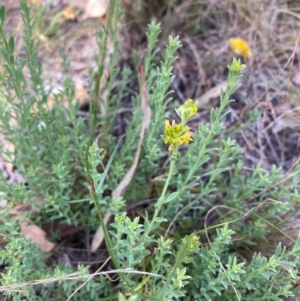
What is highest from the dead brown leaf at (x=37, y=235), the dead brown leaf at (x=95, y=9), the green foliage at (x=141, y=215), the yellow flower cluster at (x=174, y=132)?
the yellow flower cluster at (x=174, y=132)

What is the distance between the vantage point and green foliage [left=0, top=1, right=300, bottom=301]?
1.14 meters

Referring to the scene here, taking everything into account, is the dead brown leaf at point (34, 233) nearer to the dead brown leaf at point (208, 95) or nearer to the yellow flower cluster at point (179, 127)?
the yellow flower cluster at point (179, 127)

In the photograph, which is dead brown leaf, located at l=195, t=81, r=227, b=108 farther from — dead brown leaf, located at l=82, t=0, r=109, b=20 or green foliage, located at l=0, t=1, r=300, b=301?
dead brown leaf, located at l=82, t=0, r=109, b=20

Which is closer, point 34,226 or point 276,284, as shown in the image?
point 276,284

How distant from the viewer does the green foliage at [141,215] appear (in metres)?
1.14

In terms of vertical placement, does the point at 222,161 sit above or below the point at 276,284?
above

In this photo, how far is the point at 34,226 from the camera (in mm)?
1546

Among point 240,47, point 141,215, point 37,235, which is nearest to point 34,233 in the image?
point 37,235

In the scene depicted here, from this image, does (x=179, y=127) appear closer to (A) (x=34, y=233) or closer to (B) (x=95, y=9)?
(A) (x=34, y=233)

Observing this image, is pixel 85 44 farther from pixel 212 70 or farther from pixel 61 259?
pixel 61 259

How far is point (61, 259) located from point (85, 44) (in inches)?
46.8

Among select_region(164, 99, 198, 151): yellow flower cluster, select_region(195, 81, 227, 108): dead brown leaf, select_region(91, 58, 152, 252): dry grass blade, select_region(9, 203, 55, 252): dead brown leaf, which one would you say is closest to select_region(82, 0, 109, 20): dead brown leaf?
select_region(195, 81, 227, 108): dead brown leaf

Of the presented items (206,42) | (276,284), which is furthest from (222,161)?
(206,42)

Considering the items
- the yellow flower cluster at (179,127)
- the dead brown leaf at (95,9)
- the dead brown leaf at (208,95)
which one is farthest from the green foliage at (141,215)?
the dead brown leaf at (95,9)
